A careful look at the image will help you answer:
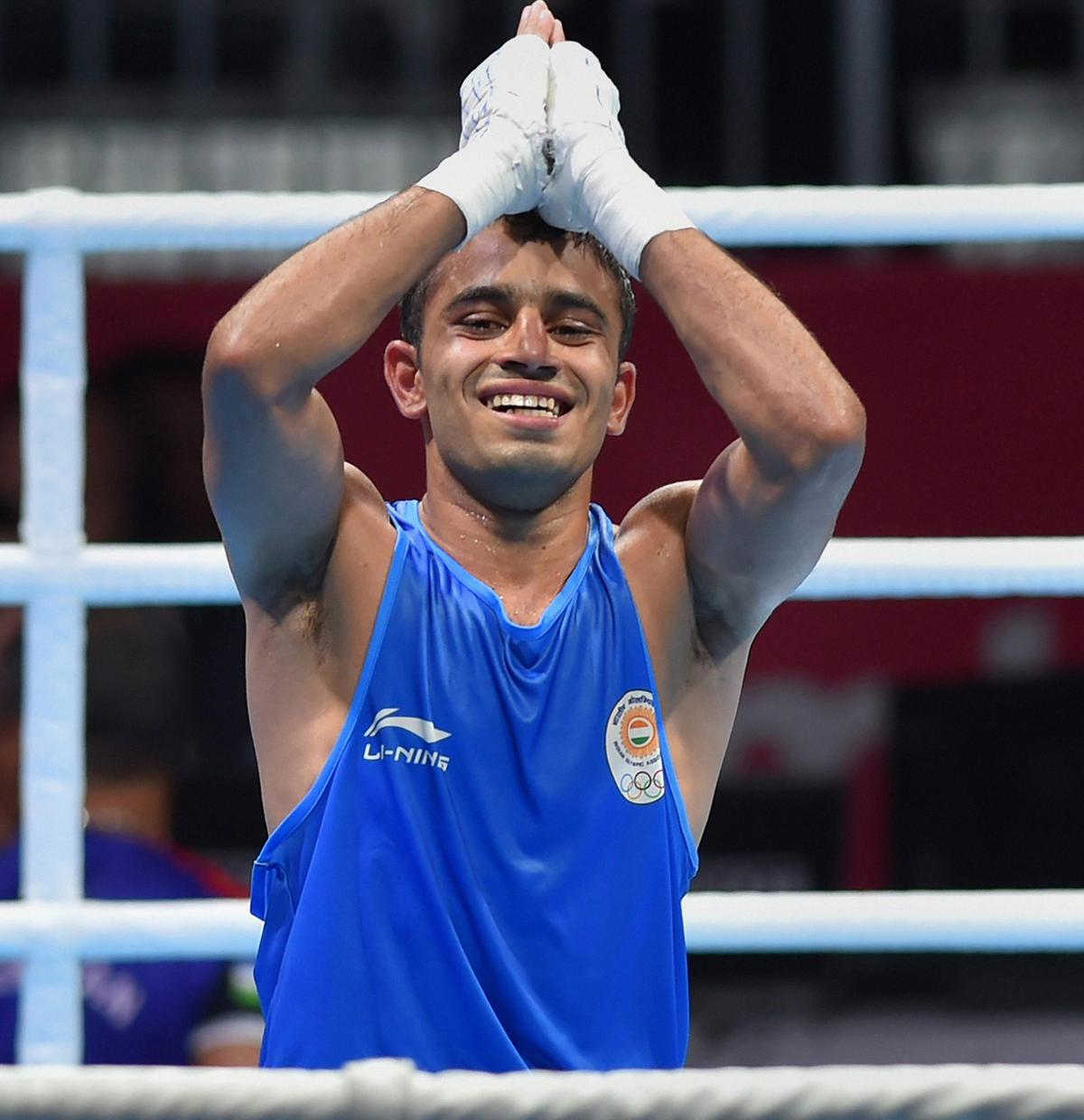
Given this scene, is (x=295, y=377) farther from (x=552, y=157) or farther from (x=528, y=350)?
(x=552, y=157)

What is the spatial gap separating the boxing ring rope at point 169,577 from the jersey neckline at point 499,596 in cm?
29

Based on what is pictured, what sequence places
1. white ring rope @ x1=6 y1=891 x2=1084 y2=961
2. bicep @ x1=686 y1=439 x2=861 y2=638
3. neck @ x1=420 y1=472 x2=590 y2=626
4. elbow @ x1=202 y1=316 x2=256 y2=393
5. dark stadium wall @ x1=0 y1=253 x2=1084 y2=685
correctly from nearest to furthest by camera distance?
elbow @ x1=202 y1=316 x2=256 y2=393 → bicep @ x1=686 y1=439 x2=861 y2=638 → neck @ x1=420 y1=472 x2=590 y2=626 → white ring rope @ x1=6 y1=891 x2=1084 y2=961 → dark stadium wall @ x1=0 y1=253 x2=1084 y2=685

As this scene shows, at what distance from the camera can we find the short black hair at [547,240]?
192cm

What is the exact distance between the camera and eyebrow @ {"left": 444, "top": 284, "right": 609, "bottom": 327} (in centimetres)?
188

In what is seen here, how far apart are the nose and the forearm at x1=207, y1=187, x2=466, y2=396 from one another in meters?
0.11

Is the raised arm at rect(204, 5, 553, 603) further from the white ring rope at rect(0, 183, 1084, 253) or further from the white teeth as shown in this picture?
the white ring rope at rect(0, 183, 1084, 253)

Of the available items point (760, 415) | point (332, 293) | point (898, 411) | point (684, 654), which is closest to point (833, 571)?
point (684, 654)

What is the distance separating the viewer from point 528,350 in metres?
1.83

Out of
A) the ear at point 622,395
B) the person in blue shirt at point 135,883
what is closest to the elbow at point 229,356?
the ear at point 622,395

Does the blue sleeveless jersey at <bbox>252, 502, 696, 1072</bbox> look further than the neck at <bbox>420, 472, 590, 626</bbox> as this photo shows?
No

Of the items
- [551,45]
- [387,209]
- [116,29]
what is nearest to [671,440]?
[551,45]

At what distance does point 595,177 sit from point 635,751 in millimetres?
590

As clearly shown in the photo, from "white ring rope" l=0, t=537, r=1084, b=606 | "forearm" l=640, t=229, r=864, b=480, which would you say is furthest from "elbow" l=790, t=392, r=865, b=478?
"white ring rope" l=0, t=537, r=1084, b=606

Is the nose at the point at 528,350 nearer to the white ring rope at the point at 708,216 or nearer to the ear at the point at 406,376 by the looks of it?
the ear at the point at 406,376
